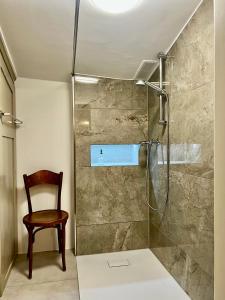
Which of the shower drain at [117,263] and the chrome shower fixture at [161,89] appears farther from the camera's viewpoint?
the shower drain at [117,263]

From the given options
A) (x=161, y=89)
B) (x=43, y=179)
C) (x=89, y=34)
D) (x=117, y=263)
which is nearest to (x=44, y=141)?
(x=43, y=179)

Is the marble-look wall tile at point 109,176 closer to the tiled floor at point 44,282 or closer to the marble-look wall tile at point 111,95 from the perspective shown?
the marble-look wall tile at point 111,95

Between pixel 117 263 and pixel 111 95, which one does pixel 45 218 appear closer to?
pixel 117 263

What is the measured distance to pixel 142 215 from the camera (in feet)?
8.22

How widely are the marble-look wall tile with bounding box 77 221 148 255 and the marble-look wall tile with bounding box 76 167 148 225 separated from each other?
6 cm

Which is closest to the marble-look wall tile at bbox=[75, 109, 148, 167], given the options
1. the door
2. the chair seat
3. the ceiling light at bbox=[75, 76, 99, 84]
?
the ceiling light at bbox=[75, 76, 99, 84]

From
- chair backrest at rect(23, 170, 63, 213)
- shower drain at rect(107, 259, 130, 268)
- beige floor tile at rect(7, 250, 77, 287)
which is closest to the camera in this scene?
beige floor tile at rect(7, 250, 77, 287)

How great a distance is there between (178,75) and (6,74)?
58.7 inches

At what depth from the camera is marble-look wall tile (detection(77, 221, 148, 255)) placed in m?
2.40

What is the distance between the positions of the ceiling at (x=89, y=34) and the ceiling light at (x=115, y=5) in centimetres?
3

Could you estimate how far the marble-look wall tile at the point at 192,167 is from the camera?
142 centimetres

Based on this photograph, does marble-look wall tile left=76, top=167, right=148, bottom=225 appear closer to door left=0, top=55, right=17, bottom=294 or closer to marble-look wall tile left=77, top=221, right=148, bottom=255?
marble-look wall tile left=77, top=221, right=148, bottom=255

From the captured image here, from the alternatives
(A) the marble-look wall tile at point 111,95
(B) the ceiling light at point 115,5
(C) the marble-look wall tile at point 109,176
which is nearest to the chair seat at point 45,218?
(C) the marble-look wall tile at point 109,176

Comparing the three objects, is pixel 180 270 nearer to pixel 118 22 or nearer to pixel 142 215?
pixel 142 215
